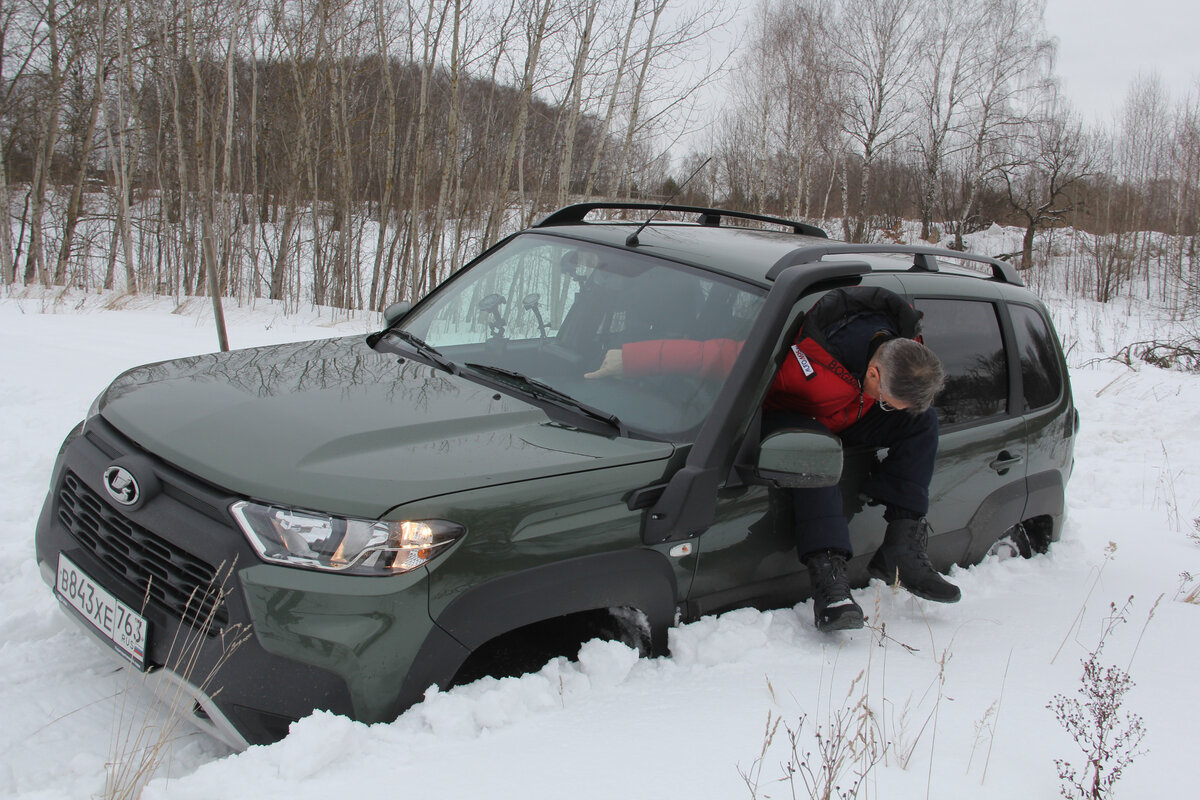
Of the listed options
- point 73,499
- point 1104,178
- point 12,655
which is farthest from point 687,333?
point 1104,178

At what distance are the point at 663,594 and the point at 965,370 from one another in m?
1.86

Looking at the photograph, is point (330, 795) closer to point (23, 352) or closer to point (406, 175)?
point (23, 352)

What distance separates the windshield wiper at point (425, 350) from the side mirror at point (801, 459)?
1146 millimetres

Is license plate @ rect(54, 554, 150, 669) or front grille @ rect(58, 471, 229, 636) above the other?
front grille @ rect(58, 471, 229, 636)

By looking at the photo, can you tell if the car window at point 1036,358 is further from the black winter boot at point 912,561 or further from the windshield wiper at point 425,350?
the windshield wiper at point 425,350

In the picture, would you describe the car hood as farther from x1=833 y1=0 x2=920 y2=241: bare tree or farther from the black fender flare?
x1=833 y1=0 x2=920 y2=241: bare tree

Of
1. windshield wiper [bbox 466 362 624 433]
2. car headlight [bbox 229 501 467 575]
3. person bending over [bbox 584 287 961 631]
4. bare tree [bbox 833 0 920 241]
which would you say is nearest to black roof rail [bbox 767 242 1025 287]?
person bending over [bbox 584 287 961 631]

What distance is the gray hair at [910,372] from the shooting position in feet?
8.96

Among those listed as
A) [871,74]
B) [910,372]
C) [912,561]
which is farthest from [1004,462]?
[871,74]

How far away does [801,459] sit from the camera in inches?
94.0

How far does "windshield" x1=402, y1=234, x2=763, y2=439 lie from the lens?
2631 millimetres

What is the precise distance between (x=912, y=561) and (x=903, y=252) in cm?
129

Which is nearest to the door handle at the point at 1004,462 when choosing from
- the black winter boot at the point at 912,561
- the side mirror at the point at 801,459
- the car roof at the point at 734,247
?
the black winter boot at the point at 912,561

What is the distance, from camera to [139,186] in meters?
20.4
